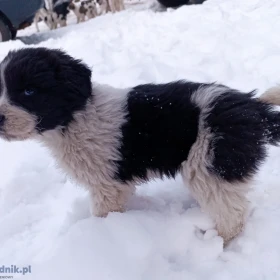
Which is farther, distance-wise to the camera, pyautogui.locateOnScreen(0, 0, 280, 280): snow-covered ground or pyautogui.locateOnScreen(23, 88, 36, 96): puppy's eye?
pyautogui.locateOnScreen(23, 88, 36, 96): puppy's eye

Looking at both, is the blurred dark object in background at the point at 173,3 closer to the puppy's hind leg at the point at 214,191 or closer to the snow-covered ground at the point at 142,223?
the snow-covered ground at the point at 142,223

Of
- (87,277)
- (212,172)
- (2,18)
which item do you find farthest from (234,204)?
(2,18)

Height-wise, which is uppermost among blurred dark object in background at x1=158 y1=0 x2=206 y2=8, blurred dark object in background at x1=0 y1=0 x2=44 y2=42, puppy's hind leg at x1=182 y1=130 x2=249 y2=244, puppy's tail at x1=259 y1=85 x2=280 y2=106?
puppy's tail at x1=259 y1=85 x2=280 y2=106

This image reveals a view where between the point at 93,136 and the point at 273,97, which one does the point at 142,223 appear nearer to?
the point at 93,136

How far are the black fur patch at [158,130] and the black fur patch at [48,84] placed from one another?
0.37 m

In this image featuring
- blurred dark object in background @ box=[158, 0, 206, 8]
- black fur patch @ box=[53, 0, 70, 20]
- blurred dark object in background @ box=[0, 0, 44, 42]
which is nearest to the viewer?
blurred dark object in background @ box=[0, 0, 44, 42]

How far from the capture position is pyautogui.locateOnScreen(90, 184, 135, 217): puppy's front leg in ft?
8.88

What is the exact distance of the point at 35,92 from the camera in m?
2.44

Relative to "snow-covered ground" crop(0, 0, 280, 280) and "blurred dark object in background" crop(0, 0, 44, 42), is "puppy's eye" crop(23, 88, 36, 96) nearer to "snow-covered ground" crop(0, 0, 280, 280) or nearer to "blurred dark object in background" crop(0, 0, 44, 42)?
"snow-covered ground" crop(0, 0, 280, 280)

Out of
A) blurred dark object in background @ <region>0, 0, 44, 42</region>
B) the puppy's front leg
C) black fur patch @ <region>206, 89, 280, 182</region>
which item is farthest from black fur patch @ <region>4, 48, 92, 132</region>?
blurred dark object in background @ <region>0, 0, 44, 42</region>

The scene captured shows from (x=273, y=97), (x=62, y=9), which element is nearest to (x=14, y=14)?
(x=62, y=9)

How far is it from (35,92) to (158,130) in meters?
0.82

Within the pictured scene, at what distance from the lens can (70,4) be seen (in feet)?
43.5

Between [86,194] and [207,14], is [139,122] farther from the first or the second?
[207,14]
